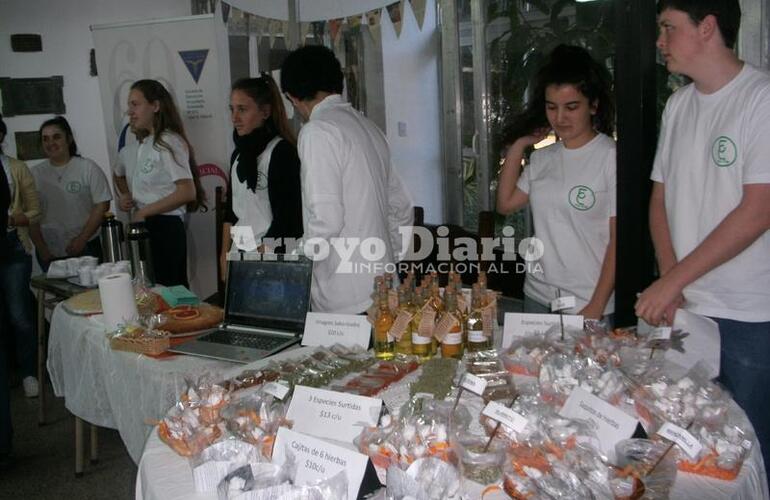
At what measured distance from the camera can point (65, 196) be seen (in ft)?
13.3

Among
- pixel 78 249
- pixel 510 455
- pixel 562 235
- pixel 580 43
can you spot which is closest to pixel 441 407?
pixel 510 455

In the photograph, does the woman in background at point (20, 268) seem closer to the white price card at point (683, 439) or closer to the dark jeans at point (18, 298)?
the dark jeans at point (18, 298)

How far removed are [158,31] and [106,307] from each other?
2.68 m

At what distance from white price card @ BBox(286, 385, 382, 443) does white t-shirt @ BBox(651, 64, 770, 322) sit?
37.7 inches

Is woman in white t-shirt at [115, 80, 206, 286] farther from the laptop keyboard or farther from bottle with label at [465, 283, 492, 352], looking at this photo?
bottle with label at [465, 283, 492, 352]

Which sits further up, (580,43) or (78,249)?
(580,43)

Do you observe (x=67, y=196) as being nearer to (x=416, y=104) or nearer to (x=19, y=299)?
(x=19, y=299)

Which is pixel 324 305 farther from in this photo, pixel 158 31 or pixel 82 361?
pixel 158 31

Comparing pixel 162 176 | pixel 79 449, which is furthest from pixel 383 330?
pixel 162 176

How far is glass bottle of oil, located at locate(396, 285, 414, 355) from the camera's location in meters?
1.72

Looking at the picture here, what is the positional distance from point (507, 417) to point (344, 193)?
128cm

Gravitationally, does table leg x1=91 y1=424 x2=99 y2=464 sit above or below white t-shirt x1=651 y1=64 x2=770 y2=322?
below

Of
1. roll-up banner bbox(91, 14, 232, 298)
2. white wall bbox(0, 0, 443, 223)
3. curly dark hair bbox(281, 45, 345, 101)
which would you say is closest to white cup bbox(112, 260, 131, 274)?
curly dark hair bbox(281, 45, 345, 101)

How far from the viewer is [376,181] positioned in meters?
2.38
